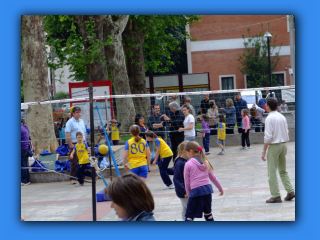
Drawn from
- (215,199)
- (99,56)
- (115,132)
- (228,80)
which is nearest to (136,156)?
(215,199)

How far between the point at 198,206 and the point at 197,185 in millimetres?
220

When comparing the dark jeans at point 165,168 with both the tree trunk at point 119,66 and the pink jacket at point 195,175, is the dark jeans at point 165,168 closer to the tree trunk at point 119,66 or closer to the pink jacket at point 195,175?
the pink jacket at point 195,175

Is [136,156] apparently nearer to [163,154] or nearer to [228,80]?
[163,154]

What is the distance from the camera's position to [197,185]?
5.19 metres

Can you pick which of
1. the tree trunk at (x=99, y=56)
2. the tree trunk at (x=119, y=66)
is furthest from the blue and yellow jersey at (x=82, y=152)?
the tree trunk at (x=119, y=66)

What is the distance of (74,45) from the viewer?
1472 cm

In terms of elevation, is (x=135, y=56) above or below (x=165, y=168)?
above

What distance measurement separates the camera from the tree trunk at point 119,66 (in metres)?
15.4

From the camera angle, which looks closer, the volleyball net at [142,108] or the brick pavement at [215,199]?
the brick pavement at [215,199]

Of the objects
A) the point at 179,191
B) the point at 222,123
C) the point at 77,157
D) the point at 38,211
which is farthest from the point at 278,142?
the point at 222,123

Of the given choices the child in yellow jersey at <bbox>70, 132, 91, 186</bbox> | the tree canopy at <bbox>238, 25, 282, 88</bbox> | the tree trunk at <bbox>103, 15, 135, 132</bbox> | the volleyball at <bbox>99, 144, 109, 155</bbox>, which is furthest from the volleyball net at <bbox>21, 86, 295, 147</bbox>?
the tree canopy at <bbox>238, 25, 282, 88</bbox>

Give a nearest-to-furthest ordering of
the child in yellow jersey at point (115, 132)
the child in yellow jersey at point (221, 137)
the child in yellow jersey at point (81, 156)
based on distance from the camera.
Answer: the child in yellow jersey at point (81, 156) < the child in yellow jersey at point (115, 132) < the child in yellow jersey at point (221, 137)

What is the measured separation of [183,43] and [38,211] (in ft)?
75.2
